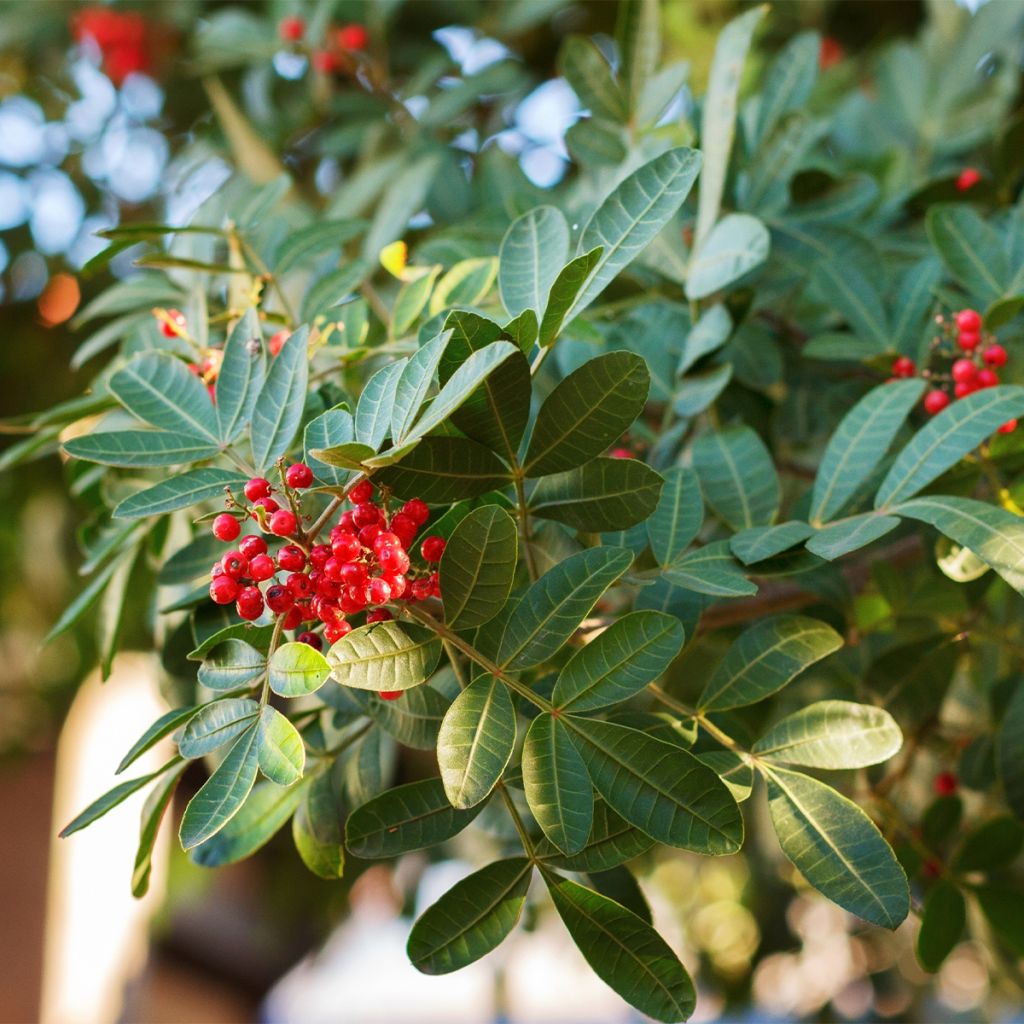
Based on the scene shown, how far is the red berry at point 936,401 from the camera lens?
86 centimetres

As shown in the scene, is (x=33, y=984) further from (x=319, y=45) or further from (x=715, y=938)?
(x=319, y=45)

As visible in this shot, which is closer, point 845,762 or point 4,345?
point 845,762

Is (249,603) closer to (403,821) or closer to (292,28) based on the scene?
(403,821)

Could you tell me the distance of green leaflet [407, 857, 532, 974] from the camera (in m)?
0.61

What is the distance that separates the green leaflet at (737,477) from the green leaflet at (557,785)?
0.24 metres

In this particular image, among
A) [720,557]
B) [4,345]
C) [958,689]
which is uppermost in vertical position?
[720,557]

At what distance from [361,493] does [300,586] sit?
59 millimetres

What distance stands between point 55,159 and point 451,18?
0.80 meters

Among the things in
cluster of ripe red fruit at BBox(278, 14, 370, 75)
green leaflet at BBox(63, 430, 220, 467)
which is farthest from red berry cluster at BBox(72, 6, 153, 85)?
green leaflet at BBox(63, 430, 220, 467)

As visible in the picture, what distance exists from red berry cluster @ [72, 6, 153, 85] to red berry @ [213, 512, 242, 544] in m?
1.53

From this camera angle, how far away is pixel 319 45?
1549 millimetres

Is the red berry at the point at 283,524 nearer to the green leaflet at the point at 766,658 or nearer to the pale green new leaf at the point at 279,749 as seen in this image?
the pale green new leaf at the point at 279,749

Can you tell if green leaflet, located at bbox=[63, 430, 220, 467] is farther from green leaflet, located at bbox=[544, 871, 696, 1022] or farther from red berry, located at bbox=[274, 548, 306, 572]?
green leaflet, located at bbox=[544, 871, 696, 1022]

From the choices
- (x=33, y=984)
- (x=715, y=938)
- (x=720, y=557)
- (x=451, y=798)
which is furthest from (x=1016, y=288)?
(x=33, y=984)
